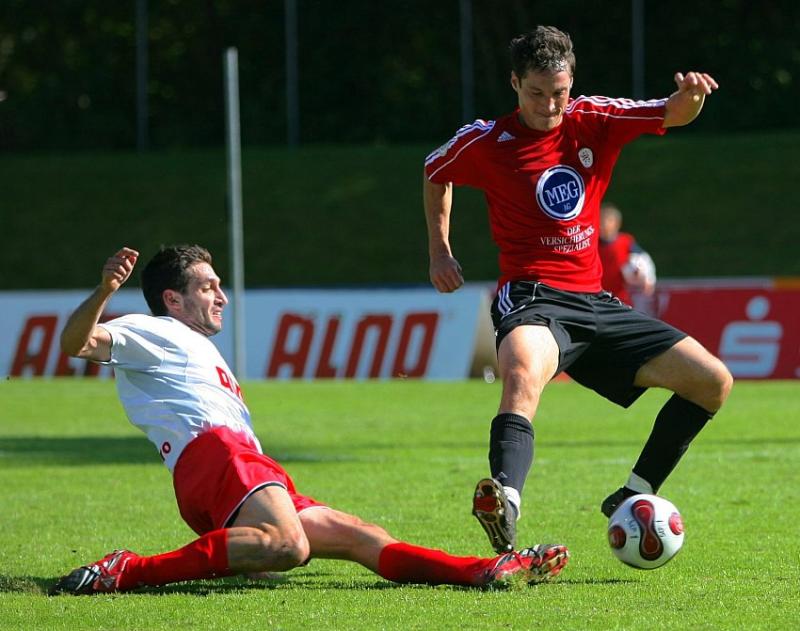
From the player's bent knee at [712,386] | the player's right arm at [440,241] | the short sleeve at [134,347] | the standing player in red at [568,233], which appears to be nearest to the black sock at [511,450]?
the standing player in red at [568,233]

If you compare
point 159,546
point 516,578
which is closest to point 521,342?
point 516,578

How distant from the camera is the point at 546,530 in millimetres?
7457

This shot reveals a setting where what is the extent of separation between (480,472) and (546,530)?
2612mm

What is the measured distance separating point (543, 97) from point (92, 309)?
2.15 meters

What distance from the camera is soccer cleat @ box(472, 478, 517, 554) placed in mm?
5562

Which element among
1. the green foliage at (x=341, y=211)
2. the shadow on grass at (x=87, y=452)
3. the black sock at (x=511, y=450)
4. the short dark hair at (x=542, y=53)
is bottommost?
the green foliage at (x=341, y=211)

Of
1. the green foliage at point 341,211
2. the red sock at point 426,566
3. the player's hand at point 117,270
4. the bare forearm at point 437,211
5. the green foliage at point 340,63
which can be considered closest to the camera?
the player's hand at point 117,270

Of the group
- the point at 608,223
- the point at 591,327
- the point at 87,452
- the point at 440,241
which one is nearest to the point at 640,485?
the point at 591,327

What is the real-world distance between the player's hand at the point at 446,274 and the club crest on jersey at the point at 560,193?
0.47m

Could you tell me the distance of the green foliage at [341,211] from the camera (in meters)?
30.2

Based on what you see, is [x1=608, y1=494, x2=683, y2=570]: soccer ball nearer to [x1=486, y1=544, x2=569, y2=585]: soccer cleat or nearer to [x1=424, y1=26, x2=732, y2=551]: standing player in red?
[x1=486, y1=544, x2=569, y2=585]: soccer cleat

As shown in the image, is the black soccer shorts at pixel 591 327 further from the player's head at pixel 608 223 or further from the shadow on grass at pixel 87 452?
the player's head at pixel 608 223

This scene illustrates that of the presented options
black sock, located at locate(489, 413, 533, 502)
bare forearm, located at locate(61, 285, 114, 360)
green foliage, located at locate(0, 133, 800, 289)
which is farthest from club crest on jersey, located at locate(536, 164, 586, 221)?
green foliage, located at locate(0, 133, 800, 289)

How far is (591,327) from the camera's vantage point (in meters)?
6.55
